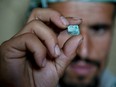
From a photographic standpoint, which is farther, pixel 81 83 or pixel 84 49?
pixel 81 83

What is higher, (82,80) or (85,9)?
(85,9)

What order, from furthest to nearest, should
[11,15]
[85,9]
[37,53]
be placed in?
1. [11,15]
2. [85,9]
3. [37,53]

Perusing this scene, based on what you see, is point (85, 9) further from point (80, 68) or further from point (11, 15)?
point (11, 15)

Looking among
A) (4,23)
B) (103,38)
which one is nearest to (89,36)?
(103,38)

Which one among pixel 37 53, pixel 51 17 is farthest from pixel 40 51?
pixel 51 17

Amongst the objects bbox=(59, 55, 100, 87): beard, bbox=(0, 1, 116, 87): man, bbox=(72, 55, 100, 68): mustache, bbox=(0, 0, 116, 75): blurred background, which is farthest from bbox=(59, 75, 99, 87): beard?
bbox=(0, 1, 116, 87): man

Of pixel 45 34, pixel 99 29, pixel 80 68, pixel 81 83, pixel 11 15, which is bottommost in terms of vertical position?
pixel 81 83

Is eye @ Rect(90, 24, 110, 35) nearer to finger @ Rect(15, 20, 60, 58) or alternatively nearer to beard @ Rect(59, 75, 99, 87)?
beard @ Rect(59, 75, 99, 87)

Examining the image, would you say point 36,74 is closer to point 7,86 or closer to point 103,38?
point 7,86

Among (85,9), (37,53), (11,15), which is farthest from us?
(11,15)
